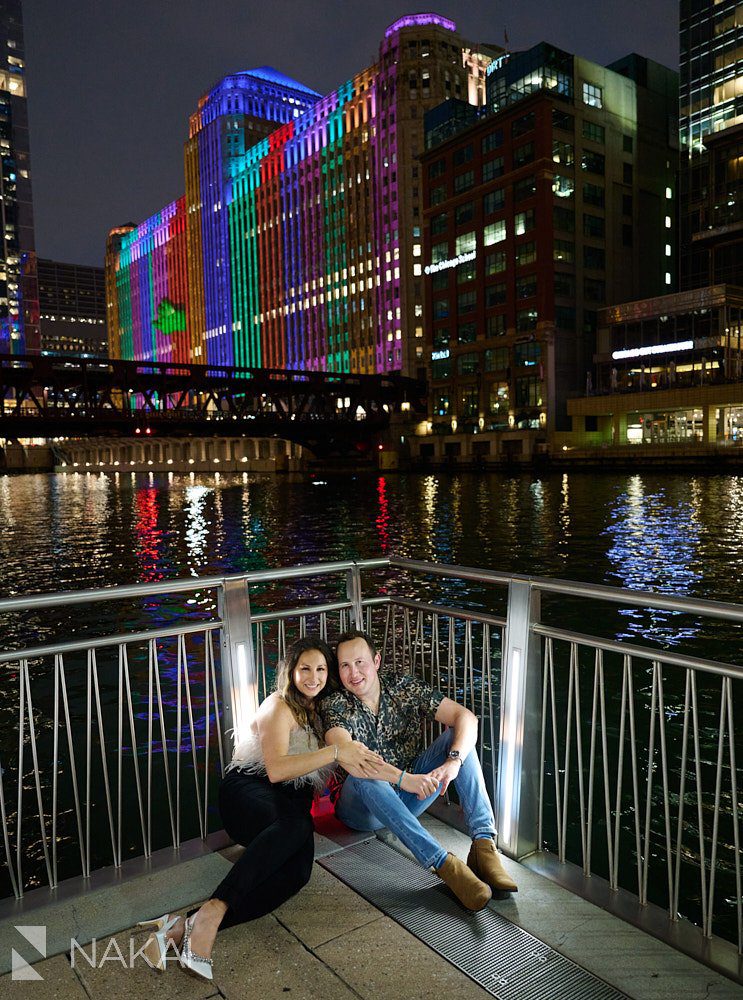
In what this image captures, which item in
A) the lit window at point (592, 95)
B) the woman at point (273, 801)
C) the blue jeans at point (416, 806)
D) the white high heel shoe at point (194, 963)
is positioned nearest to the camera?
the white high heel shoe at point (194, 963)

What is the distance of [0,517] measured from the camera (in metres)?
46.2

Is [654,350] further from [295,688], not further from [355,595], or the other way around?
[295,688]

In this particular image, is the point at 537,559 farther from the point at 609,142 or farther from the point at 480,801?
the point at 609,142

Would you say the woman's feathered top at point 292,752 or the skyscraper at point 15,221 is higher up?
the skyscraper at point 15,221

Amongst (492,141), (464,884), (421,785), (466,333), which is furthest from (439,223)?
(464,884)

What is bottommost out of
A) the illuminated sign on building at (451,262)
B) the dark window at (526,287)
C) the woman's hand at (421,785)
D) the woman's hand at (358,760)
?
the woman's hand at (421,785)

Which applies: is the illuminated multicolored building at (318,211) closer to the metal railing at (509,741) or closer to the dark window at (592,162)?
the dark window at (592,162)

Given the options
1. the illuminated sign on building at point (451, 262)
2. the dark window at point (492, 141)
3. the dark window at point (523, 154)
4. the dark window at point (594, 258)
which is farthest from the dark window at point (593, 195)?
the illuminated sign on building at point (451, 262)

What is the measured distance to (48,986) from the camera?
11.2 ft

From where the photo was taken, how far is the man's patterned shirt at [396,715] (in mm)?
4707

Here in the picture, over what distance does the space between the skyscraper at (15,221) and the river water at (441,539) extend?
15305 centimetres

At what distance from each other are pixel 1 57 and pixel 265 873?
247521mm

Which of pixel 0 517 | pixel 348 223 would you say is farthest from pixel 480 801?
pixel 348 223

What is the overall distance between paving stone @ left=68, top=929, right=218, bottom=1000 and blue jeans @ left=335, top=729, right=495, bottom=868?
4.30ft
